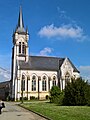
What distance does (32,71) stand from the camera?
228ft

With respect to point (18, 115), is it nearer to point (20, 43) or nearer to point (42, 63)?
point (20, 43)

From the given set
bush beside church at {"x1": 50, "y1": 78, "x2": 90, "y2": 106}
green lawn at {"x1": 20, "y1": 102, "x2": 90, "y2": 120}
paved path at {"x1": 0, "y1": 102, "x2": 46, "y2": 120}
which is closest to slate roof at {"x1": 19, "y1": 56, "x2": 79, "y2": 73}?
bush beside church at {"x1": 50, "y1": 78, "x2": 90, "y2": 106}

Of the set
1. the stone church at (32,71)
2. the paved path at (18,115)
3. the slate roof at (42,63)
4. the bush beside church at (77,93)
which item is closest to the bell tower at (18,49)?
the stone church at (32,71)

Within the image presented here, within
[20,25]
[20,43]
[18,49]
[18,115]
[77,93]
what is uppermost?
[20,25]

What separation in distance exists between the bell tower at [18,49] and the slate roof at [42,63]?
1663 mm

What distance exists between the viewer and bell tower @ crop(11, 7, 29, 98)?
69312mm

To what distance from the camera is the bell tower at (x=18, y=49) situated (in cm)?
6931

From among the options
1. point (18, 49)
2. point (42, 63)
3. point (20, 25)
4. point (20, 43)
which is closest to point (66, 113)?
point (18, 49)

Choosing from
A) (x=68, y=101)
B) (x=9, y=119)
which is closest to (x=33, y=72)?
(x=68, y=101)

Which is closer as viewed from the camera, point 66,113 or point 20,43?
point 66,113

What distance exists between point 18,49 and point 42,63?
8340 mm

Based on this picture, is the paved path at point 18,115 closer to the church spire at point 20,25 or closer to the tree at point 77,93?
the tree at point 77,93

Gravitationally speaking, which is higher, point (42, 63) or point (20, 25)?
point (20, 25)

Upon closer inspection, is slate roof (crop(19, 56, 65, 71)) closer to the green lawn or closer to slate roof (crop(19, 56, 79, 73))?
slate roof (crop(19, 56, 79, 73))
